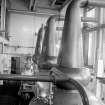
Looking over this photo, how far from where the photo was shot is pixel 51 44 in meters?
1.65

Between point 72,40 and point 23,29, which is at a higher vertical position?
point 23,29

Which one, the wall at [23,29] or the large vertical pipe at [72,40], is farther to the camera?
the wall at [23,29]

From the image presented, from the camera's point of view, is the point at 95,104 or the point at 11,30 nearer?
the point at 95,104

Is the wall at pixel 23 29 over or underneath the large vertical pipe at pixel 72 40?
over

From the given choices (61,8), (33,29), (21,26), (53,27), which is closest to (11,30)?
(21,26)

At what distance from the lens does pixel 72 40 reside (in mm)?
896

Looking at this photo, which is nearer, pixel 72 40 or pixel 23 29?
pixel 72 40

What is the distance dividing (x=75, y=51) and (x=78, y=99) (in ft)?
0.85

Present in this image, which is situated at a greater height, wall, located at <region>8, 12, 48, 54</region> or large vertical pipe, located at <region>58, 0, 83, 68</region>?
wall, located at <region>8, 12, 48, 54</region>

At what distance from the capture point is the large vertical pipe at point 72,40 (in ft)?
2.88

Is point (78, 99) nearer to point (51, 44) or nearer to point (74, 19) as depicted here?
point (74, 19)

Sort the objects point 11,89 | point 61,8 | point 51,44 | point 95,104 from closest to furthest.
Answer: point 95,104, point 51,44, point 11,89, point 61,8

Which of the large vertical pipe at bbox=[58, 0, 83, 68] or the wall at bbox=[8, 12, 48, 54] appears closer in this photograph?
the large vertical pipe at bbox=[58, 0, 83, 68]

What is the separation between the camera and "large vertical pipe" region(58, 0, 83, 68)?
0.88 metres
